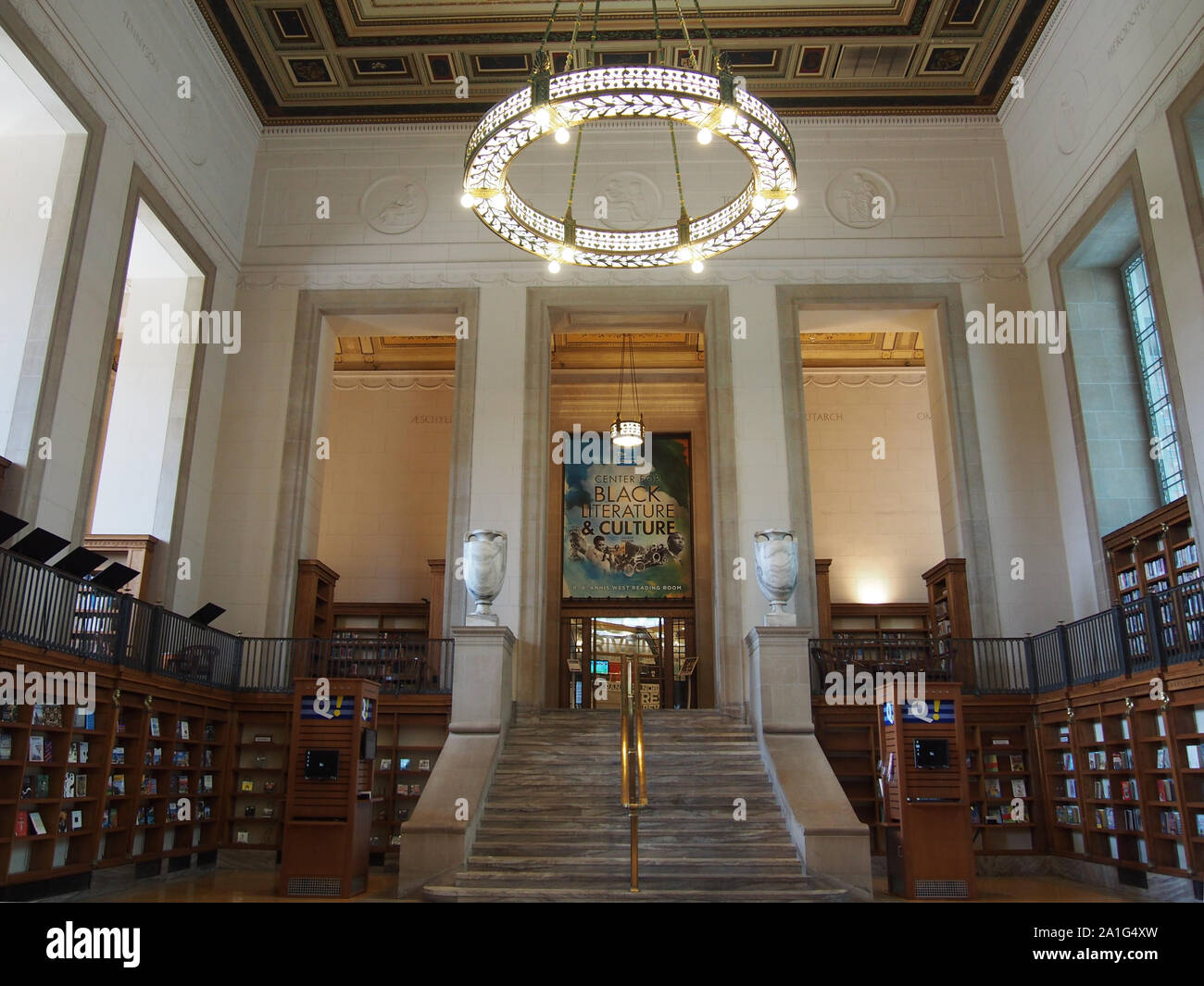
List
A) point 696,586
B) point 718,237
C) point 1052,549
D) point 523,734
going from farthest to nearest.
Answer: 1. point 696,586
2. point 1052,549
3. point 523,734
4. point 718,237

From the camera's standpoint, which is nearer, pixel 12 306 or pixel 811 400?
pixel 12 306

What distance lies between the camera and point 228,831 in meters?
10.8

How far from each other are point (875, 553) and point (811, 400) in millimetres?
3217

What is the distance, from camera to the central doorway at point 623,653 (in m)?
16.3

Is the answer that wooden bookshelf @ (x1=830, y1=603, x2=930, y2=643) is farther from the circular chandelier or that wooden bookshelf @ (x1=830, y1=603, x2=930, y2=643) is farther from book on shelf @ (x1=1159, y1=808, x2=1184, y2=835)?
the circular chandelier

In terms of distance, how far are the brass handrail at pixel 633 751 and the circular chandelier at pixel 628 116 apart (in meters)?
4.13

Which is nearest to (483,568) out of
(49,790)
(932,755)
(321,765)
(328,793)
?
(321,765)

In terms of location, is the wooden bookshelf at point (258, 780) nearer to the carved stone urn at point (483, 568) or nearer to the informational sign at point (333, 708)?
the informational sign at point (333, 708)

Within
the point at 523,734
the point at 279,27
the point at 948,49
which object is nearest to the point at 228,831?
the point at 523,734

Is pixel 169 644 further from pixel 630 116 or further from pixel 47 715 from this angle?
pixel 630 116

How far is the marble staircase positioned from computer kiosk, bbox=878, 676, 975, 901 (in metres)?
1.07

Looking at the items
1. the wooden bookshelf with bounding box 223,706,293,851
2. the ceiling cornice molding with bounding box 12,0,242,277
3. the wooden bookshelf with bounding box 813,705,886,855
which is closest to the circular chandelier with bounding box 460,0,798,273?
the ceiling cornice molding with bounding box 12,0,242,277

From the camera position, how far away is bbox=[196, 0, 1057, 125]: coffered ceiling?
13000 millimetres

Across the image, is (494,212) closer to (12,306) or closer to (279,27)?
(12,306)
